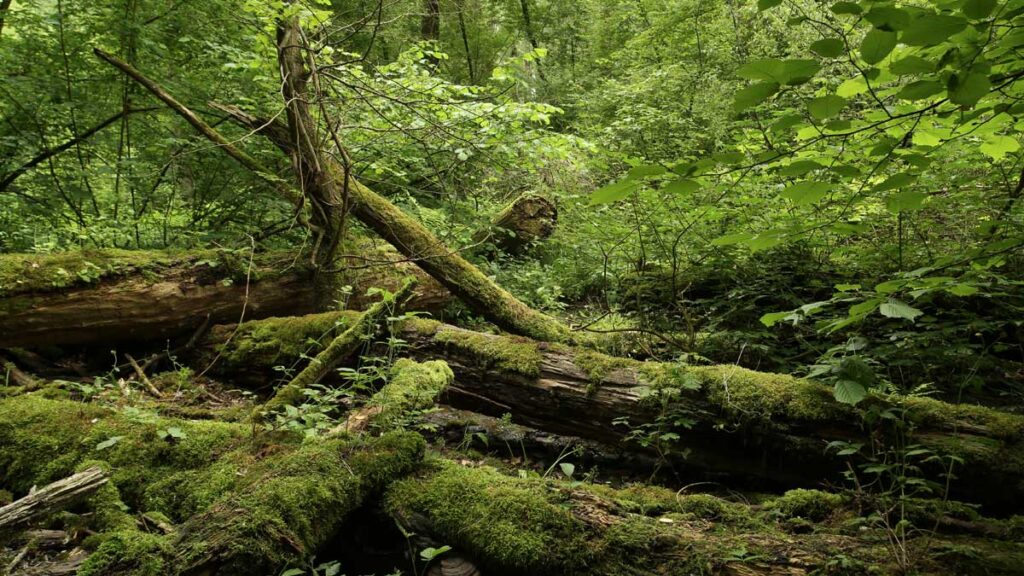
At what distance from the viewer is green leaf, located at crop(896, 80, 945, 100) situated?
145 centimetres

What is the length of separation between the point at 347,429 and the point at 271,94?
5.57 metres

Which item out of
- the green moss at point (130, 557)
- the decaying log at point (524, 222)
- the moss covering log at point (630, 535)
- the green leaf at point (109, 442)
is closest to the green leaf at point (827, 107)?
the moss covering log at point (630, 535)

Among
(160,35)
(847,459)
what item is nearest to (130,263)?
(160,35)

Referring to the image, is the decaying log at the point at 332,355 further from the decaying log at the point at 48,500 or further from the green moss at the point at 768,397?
the green moss at the point at 768,397

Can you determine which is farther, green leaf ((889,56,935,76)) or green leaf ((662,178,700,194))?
green leaf ((662,178,700,194))

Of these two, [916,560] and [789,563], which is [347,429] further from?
[916,560]

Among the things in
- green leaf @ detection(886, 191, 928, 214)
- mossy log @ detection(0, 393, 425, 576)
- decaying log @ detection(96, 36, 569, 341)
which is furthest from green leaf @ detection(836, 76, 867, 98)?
decaying log @ detection(96, 36, 569, 341)

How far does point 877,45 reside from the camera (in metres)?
1.35

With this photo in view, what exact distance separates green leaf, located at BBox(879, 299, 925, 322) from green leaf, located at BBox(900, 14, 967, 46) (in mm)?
867

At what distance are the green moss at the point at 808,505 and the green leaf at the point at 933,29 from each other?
2.54 meters

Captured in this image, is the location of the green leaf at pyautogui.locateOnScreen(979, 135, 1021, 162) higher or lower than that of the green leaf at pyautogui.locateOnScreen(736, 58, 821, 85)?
higher

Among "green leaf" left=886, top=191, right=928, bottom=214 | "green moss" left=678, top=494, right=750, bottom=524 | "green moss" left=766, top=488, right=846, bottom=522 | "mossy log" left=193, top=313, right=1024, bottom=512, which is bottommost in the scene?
"green moss" left=678, top=494, right=750, bottom=524

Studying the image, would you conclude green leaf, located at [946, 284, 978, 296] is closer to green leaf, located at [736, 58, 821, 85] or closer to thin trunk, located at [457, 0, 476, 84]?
green leaf, located at [736, 58, 821, 85]

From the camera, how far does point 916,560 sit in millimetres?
2201
